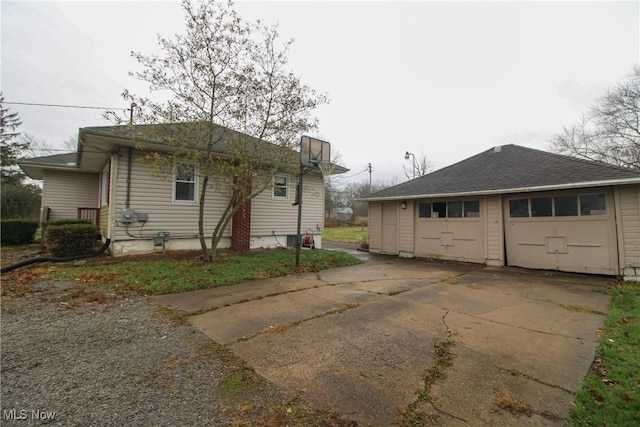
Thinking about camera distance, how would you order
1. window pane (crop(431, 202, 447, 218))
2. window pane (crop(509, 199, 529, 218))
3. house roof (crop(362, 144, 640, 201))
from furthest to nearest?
window pane (crop(431, 202, 447, 218))
window pane (crop(509, 199, 529, 218))
house roof (crop(362, 144, 640, 201))

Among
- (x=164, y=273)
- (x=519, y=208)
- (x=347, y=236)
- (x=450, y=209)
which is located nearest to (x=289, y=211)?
(x=164, y=273)

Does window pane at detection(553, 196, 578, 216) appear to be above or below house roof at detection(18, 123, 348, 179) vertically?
below

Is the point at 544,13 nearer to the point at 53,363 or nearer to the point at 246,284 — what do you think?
the point at 246,284

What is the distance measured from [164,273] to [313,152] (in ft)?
16.3

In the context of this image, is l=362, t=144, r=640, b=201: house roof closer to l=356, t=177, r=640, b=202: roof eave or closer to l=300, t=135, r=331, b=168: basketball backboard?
l=356, t=177, r=640, b=202: roof eave

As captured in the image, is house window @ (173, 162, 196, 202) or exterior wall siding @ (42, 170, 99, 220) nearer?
house window @ (173, 162, 196, 202)

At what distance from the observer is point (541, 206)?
25.7 ft

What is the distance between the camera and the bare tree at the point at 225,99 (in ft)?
21.1

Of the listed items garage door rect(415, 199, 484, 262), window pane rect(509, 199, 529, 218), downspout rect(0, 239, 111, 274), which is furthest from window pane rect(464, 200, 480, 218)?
downspout rect(0, 239, 111, 274)

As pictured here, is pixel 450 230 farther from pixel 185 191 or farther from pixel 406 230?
pixel 185 191

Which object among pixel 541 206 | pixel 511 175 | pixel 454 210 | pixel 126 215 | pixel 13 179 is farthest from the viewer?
pixel 13 179

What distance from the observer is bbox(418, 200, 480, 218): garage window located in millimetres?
9094

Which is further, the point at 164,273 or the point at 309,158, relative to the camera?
the point at 309,158

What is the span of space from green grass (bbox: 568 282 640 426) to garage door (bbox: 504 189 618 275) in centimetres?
412
